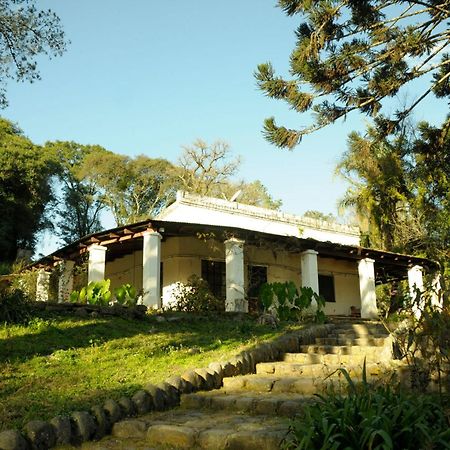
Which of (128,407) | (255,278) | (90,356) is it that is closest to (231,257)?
(255,278)

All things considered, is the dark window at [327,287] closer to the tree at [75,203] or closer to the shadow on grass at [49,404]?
the shadow on grass at [49,404]

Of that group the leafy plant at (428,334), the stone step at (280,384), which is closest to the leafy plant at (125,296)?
the stone step at (280,384)

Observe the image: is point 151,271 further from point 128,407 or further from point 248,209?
point 128,407

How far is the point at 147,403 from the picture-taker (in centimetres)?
499

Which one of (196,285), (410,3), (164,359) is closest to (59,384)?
(164,359)

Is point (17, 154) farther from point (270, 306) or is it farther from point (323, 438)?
point (323, 438)

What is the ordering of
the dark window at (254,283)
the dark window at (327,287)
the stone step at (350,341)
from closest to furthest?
the stone step at (350,341), the dark window at (254,283), the dark window at (327,287)

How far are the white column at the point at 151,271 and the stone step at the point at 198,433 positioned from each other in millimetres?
8494

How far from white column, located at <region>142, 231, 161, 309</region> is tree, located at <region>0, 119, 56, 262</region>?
1451 cm

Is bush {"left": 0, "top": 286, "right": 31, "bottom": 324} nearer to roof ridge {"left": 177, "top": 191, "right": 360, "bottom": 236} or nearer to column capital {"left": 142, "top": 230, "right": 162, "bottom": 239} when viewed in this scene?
column capital {"left": 142, "top": 230, "right": 162, "bottom": 239}

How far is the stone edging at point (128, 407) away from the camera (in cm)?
391

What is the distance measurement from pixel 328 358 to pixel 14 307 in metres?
5.03

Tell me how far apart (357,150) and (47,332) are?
6199 millimetres

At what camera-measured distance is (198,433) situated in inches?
166
